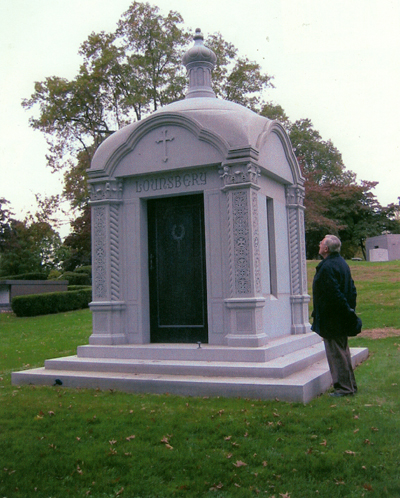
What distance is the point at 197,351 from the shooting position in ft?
26.4

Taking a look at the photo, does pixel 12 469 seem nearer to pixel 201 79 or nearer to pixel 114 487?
pixel 114 487

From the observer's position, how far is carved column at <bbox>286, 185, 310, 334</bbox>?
10.1m

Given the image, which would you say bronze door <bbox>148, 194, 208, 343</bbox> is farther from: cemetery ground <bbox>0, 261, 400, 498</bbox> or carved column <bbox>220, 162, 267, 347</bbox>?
cemetery ground <bbox>0, 261, 400, 498</bbox>

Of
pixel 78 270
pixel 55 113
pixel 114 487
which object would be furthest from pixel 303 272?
pixel 78 270

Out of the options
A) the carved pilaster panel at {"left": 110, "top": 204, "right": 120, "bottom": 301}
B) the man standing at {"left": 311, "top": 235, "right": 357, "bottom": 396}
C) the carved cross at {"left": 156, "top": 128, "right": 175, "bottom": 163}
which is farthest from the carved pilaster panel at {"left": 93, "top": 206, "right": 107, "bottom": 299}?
the man standing at {"left": 311, "top": 235, "right": 357, "bottom": 396}

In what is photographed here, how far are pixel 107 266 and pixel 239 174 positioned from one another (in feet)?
8.76

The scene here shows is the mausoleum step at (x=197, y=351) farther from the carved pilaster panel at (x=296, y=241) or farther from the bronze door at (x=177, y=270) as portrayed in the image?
the carved pilaster panel at (x=296, y=241)

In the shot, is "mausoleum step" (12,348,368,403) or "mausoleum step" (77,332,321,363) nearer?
"mausoleum step" (12,348,368,403)

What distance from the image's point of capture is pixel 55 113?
26188 mm

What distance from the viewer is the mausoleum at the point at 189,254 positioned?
8055 millimetres

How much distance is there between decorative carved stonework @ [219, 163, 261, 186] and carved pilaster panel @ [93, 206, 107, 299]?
2.26 metres

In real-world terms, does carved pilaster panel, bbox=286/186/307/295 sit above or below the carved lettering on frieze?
below

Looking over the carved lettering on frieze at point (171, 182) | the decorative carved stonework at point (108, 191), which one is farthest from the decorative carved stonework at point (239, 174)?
the decorative carved stonework at point (108, 191)

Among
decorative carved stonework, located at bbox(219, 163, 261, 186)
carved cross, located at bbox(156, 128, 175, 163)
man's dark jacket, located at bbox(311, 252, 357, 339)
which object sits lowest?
man's dark jacket, located at bbox(311, 252, 357, 339)
